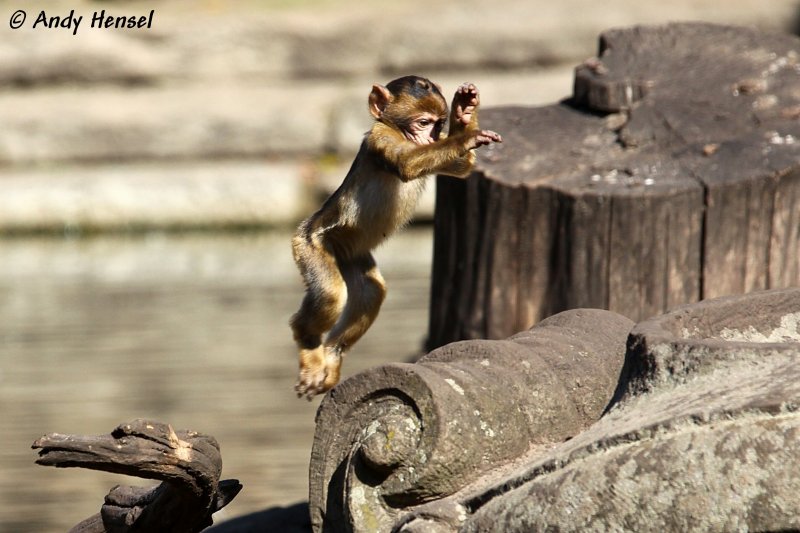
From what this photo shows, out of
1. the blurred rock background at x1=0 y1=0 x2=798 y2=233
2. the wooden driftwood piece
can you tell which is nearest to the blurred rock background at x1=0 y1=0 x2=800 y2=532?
the blurred rock background at x1=0 y1=0 x2=798 y2=233

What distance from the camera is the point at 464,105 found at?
4.08 meters

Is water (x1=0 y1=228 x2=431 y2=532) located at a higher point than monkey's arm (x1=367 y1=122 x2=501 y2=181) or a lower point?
lower

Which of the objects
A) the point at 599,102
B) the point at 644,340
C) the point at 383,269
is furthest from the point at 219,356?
the point at 644,340

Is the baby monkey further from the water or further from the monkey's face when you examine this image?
the water

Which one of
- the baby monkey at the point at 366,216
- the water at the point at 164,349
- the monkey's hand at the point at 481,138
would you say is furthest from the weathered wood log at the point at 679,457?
the water at the point at 164,349

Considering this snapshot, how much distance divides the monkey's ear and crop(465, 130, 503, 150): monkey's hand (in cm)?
43

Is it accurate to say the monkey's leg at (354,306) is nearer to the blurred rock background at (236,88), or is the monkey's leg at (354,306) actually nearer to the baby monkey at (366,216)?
the baby monkey at (366,216)

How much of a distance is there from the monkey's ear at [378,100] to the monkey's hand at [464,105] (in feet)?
1.05

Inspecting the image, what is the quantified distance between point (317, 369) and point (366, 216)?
530 millimetres

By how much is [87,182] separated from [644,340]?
9008 millimetres

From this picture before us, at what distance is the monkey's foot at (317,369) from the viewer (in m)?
4.64

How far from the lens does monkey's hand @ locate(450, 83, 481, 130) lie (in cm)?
405

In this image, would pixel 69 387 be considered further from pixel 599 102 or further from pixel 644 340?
pixel 644 340

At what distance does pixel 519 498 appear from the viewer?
103 inches
